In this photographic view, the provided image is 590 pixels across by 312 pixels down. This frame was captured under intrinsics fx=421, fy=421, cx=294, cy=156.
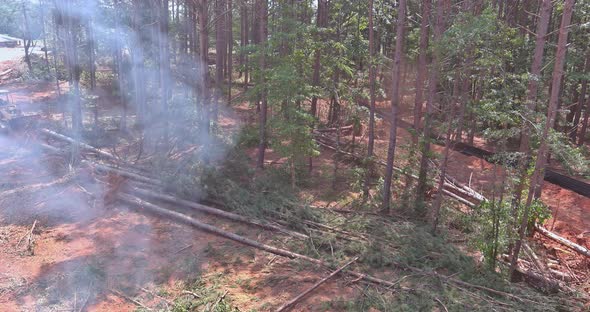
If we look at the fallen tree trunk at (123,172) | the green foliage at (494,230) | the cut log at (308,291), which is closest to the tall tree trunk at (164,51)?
the fallen tree trunk at (123,172)

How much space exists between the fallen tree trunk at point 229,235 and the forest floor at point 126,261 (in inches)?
6.9

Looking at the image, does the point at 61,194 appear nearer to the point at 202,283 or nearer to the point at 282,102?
the point at 202,283

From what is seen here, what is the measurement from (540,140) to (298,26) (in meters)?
7.82

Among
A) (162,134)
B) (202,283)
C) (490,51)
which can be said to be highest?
(490,51)

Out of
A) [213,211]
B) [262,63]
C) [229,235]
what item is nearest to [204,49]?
[262,63]

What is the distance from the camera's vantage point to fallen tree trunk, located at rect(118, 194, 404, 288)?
8.38 metres

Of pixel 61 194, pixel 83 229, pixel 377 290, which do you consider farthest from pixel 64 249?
pixel 377 290

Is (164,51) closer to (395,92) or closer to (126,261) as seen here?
(395,92)

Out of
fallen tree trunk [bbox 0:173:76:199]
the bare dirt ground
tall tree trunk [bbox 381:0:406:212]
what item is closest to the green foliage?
the bare dirt ground

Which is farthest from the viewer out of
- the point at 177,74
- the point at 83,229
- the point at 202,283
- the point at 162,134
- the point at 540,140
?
the point at 177,74

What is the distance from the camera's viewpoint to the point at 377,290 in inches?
315

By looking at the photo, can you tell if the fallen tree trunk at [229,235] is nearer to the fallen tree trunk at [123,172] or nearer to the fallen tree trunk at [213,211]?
the fallen tree trunk at [213,211]

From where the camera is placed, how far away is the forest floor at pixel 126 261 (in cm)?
779

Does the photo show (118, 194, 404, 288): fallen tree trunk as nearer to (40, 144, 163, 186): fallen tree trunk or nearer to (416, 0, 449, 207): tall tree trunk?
(40, 144, 163, 186): fallen tree trunk
